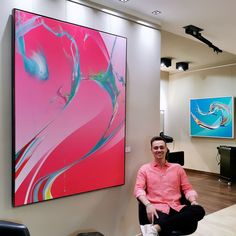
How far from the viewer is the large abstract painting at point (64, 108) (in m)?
2.15

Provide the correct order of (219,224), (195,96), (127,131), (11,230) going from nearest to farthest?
1. (11,230)
2. (127,131)
3. (219,224)
4. (195,96)

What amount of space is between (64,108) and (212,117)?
494cm

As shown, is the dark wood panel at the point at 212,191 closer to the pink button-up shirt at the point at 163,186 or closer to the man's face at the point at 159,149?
the pink button-up shirt at the point at 163,186

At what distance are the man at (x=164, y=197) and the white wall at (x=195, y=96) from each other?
13.6 feet

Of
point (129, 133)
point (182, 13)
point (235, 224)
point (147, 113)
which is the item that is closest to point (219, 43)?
point (182, 13)

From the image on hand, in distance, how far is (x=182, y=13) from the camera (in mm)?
3035

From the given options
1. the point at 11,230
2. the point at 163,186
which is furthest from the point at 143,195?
the point at 11,230

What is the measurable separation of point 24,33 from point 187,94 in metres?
5.67

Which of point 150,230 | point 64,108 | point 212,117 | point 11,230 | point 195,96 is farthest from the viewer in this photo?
point 195,96

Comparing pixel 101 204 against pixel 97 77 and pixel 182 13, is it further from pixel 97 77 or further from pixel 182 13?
pixel 182 13

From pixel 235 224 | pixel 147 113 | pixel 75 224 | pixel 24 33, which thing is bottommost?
pixel 235 224

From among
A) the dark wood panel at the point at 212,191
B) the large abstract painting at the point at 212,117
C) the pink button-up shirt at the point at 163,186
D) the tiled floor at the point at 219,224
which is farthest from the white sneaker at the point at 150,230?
the large abstract painting at the point at 212,117

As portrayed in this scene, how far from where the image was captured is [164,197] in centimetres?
254

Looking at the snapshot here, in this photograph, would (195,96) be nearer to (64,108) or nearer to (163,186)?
(163,186)
